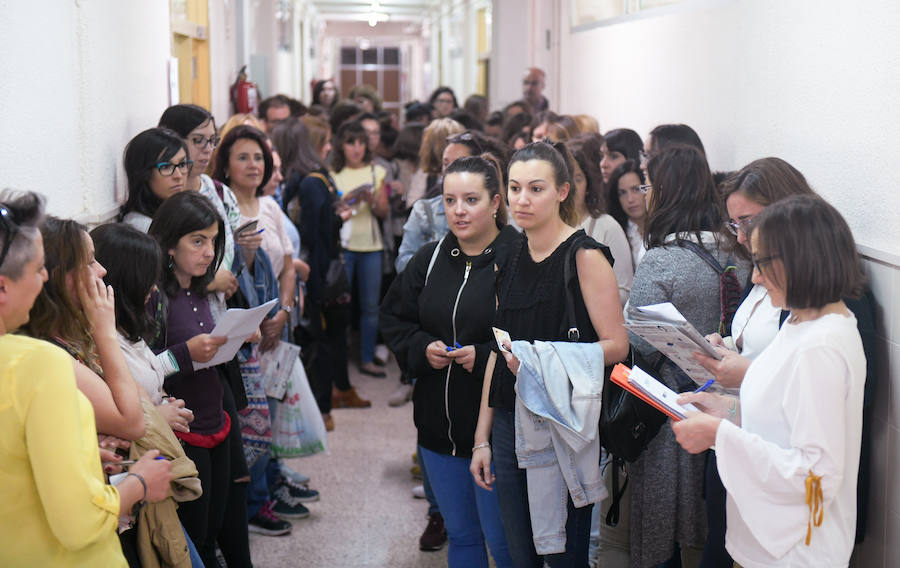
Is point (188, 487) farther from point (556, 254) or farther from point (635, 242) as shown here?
point (635, 242)

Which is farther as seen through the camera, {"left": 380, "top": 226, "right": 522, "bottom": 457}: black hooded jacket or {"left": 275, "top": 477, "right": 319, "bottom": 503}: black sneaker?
{"left": 275, "top": 477, "right": 319, "bottom": 503}: black sneaker

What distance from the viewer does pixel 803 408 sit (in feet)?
6.53

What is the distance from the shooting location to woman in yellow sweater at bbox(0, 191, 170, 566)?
5.41 feet

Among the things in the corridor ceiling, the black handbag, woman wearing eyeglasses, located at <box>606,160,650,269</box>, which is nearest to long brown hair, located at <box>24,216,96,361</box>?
woman wearing eyeglasses, located at <box>606,160,650,269</box>

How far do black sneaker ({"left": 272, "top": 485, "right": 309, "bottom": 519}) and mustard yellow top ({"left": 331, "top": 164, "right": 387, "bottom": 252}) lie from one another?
221 centimetres

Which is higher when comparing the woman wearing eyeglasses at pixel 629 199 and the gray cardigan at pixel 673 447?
the woman wearing eyeglasses at pixel 629 199

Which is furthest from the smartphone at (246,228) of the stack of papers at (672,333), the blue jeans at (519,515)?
the stack of papers at (672,333)

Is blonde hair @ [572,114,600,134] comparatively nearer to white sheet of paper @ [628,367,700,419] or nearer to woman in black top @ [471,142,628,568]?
woman in black top @ [471,142,628,568]

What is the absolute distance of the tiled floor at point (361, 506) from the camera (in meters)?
4.01

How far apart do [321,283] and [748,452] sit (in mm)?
4011

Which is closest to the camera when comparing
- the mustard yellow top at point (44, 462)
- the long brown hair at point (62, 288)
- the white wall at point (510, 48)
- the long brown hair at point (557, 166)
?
the mustard yellow top at point (44, 462)

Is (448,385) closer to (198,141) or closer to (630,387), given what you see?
(630,387)

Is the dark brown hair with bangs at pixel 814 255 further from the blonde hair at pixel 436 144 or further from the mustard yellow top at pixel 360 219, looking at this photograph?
→ the mustard yellow top at pixel 360 219

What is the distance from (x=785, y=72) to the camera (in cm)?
348
